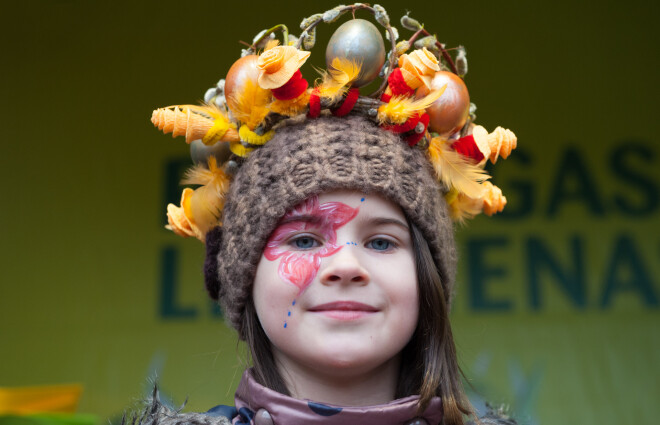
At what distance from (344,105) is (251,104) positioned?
18cm

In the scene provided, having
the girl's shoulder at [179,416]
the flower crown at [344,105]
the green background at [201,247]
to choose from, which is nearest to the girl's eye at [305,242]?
the flower crown at [344,105]

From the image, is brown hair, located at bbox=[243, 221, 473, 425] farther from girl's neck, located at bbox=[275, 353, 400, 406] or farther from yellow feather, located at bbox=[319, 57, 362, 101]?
yellow feather, located at bbox=[319, 57, 362, 101]

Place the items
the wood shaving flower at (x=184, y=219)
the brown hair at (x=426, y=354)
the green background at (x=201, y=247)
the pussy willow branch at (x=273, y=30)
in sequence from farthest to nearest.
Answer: the green background at (x=201, y=247) < the wood shaving flower at (x=184, y=219) < the pussy willow branch at (x=273, y=30) < the brown hair at (x=426, y=354)

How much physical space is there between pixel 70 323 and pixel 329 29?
1.77 m

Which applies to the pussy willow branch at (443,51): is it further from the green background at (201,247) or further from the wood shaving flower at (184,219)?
the green background at (201,247)

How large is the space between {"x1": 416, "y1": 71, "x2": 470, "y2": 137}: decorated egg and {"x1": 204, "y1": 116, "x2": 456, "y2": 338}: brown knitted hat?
3.0 inches

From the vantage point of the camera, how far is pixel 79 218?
3.27m

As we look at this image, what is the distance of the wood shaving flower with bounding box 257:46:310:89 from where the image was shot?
1281 mm

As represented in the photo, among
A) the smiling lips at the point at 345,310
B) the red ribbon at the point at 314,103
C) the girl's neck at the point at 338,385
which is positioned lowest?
the girl's neck at the point at 338,385

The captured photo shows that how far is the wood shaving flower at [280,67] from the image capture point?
1.28 meters

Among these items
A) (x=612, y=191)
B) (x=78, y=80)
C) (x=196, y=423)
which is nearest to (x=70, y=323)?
(x=78, y=80)

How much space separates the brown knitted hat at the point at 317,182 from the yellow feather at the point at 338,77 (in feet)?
0.19

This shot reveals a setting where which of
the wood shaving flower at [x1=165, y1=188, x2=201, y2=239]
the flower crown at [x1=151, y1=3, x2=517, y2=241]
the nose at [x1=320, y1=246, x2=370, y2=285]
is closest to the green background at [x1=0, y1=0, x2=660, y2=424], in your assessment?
the wood shaving flower at [x1=165, y1=188, x2=201, y2=239]

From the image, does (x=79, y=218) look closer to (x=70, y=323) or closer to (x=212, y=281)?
(x=70, y=323)
